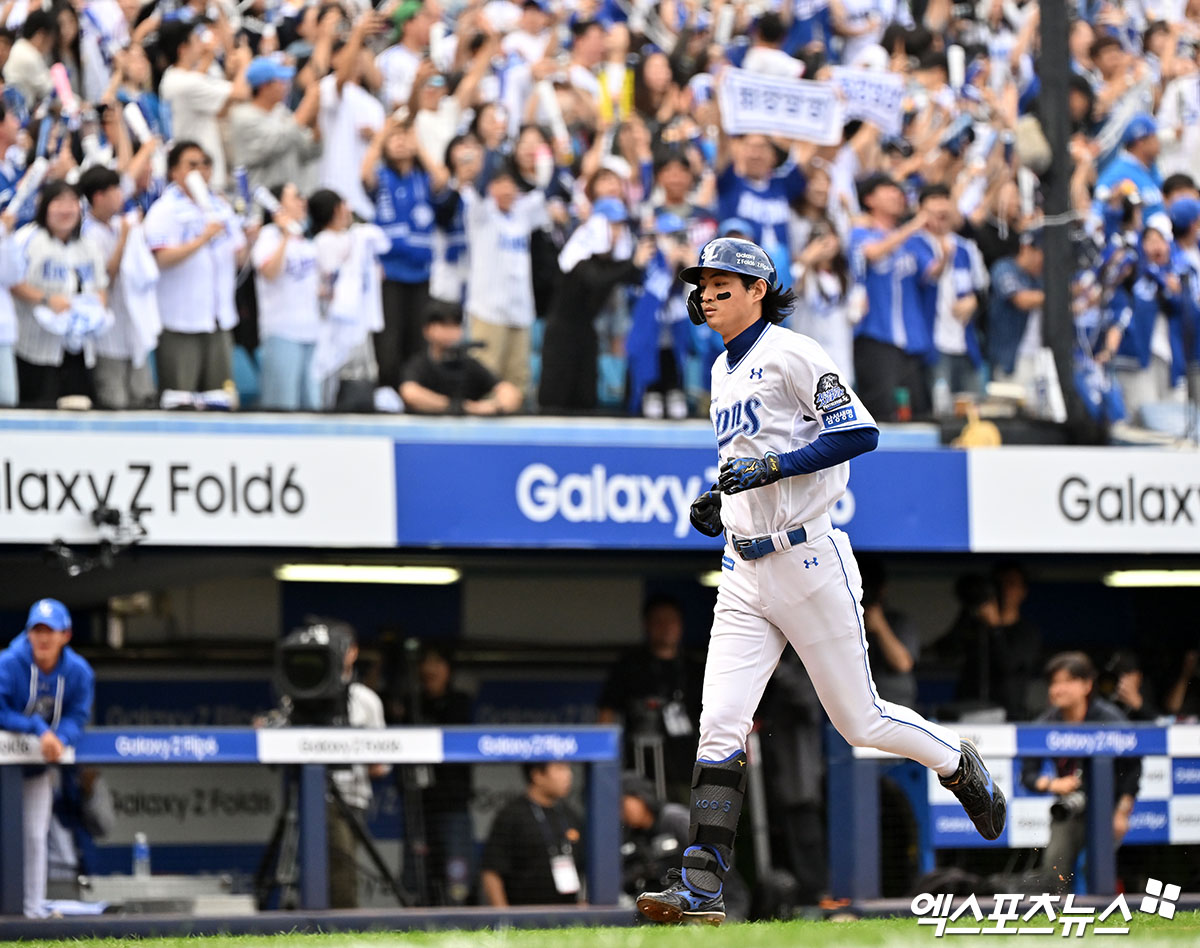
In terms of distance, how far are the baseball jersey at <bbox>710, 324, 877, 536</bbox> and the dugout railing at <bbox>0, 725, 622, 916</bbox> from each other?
10.8ft

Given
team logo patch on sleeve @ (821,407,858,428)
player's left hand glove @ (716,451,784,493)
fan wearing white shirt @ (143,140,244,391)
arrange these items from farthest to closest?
fan wearing white shirt @ (143,140,244,391) < team logo patch on sleeve @ (821,407,858,428) < player's left hand glove @ (716,451,784,493)

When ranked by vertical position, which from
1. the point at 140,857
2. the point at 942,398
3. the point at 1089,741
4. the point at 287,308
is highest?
the point at 287,308

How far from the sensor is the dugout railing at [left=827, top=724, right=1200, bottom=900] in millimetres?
8719

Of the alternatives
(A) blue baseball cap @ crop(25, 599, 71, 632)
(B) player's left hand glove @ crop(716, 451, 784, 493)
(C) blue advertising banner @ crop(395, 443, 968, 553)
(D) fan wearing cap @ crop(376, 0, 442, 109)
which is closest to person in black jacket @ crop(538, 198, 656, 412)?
(C) blue advertising banner @ crop(395, 443, 968, 553)

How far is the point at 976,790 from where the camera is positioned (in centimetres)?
583

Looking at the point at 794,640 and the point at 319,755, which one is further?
the point at 319,755

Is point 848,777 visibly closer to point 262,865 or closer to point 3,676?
point 262,865

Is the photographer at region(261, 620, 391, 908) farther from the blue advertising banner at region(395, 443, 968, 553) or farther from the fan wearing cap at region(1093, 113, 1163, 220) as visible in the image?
the fan wearing cap at region(1093, 113, 1163, 220)

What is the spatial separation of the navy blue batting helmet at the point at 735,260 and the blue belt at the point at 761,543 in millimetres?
751

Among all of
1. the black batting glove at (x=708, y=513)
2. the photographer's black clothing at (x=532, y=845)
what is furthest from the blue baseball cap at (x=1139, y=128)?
the black batting glove at (x=708, y=513)

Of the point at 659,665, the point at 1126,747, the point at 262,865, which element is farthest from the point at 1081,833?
the point at 262,865

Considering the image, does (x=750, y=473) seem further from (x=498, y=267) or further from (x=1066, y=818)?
(x=498, y=267)

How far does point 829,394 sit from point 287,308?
5499 mm

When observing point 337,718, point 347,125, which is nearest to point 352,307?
point 347,125
